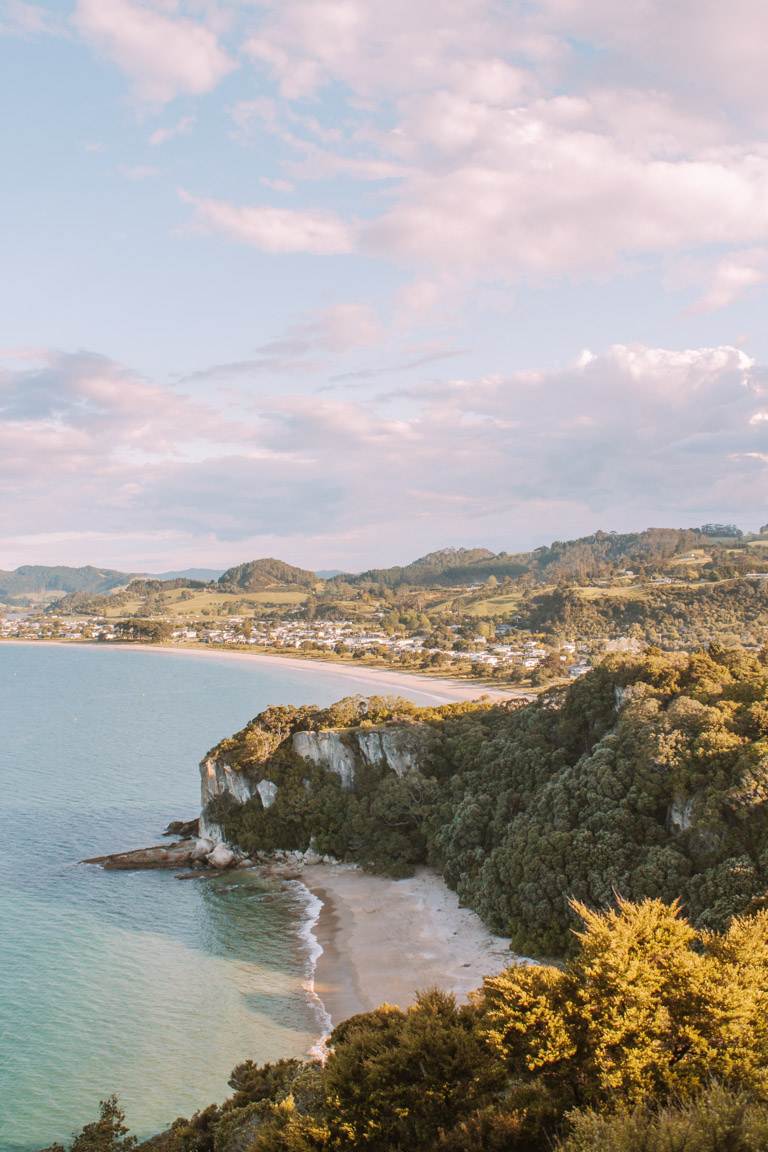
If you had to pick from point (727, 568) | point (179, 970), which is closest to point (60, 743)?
point (179, 970)

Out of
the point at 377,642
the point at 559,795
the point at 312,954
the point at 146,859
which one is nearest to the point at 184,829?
the point at 146,859

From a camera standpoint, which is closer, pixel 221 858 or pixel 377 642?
pixel 221 858

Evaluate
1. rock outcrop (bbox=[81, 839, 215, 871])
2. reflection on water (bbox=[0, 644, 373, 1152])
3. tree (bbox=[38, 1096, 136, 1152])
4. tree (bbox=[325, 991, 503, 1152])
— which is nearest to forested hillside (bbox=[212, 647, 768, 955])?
rock outcrop (bbox=[81, 839, 215, 871])

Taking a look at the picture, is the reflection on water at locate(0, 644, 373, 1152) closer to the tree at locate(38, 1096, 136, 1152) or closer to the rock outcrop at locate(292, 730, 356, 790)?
the tree at locate(38, 1096, 136, 1152)

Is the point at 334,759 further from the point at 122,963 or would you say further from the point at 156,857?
the point at 122,963

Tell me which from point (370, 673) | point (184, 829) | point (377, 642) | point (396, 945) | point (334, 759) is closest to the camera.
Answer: point (396, 945)

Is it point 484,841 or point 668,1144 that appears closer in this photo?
point 668,1144

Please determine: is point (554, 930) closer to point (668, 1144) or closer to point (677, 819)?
point (677, 819)

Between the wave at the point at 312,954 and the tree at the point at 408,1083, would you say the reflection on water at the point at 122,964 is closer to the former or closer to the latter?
the wave at the point at 312,954
